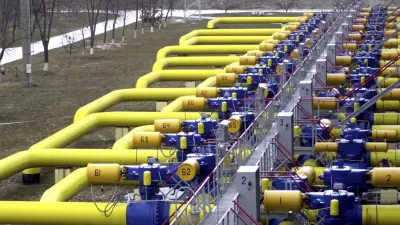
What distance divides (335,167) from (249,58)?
22.4m

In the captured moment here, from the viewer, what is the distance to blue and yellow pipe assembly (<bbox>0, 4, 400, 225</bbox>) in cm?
2639

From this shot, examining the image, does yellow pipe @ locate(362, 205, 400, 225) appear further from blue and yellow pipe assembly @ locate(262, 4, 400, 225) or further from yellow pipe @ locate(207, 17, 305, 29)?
yellow pipe @ locate(207, 17, 305, 29)

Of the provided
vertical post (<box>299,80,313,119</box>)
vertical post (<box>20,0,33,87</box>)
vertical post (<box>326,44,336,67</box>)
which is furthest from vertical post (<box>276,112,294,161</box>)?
vertical post (<box>20,0,33,87</box>)

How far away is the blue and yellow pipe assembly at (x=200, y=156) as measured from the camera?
26391mm

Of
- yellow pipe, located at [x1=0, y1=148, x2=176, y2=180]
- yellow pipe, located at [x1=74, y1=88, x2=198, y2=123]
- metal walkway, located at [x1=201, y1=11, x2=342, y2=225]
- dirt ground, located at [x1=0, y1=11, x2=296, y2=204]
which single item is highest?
metal walkway, located at [x1=201, y1=11, x2=342, y2=225]

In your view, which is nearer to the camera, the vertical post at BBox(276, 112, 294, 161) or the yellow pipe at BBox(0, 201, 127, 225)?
the yellow pipe at BBox(0, 201, 127, 225)

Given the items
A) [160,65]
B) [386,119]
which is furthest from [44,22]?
[386,119]

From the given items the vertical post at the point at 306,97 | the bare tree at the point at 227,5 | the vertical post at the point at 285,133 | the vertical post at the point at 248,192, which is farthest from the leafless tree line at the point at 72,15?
the vertical post at the point at 248,192

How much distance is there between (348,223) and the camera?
89.7 ft

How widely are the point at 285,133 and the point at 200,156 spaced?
11.5 feet

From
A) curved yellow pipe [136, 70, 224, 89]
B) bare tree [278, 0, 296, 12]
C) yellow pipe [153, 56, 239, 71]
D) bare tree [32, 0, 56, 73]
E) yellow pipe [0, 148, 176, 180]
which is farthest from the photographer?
bare tree [278, 0, 296, 12]

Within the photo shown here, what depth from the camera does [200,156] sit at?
28141 mm

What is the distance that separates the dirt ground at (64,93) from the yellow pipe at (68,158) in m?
1.30

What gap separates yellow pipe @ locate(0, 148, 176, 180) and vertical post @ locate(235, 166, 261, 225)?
11346mm
